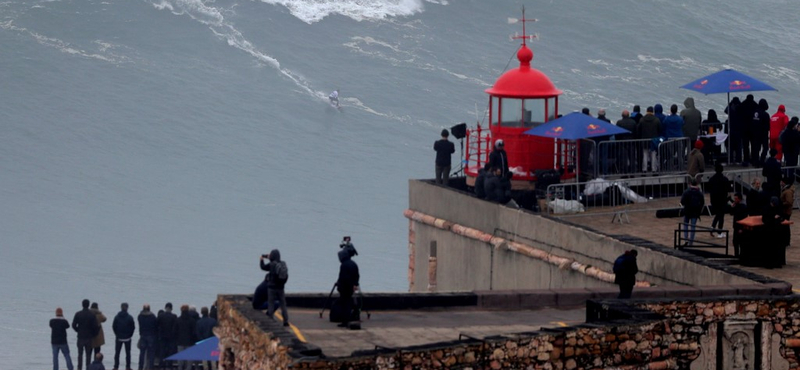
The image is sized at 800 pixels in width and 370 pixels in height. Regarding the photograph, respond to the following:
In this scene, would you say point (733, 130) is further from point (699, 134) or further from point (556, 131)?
point (556, 131)

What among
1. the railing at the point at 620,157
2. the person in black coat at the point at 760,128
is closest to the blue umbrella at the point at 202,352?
the railing at the point at 620,157

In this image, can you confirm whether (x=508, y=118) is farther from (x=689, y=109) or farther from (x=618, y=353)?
(x=618, y=353)

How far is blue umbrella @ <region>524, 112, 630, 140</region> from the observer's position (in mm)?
33562

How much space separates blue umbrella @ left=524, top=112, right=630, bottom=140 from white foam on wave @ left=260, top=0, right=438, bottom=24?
75.2 m

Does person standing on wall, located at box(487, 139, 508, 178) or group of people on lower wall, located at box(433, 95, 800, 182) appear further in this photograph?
group of people on lower wall, located at box(433, 95, 800, 182)

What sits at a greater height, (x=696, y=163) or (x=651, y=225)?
(x=696, y=163)

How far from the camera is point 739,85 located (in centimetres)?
3616

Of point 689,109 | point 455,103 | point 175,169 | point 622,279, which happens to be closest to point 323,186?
point 175,169

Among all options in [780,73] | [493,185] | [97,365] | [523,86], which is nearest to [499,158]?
[493,185]

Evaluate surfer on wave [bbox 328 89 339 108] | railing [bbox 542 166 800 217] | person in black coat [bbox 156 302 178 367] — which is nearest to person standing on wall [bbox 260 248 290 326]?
railing [bbox 542 166 800 217]

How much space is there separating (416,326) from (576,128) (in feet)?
39.0

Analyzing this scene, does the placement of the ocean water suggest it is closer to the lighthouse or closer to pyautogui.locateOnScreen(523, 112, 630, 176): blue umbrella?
the lighthouse

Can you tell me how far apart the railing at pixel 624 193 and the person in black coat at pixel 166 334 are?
23.0 ft

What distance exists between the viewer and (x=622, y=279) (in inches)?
920
